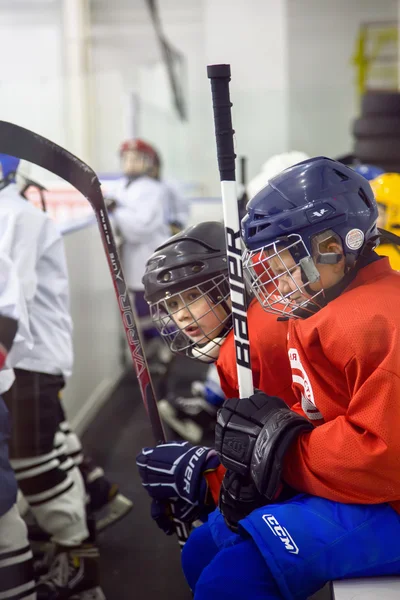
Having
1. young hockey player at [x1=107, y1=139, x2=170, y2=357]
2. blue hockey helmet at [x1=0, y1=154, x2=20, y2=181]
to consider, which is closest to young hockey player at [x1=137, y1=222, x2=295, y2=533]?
blue hockey helmet at [x1=0, y1=154, x2=20, y2=181]

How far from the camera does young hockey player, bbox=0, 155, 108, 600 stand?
1.98 meters

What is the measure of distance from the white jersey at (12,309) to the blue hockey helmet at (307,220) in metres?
0.50

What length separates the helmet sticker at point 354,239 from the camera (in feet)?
4.22

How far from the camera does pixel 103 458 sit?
3.16m

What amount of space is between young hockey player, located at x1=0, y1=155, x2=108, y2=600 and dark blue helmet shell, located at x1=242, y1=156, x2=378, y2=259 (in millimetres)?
792

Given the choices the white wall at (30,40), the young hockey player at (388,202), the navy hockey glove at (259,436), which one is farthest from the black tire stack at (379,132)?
the white wall at (30,40)

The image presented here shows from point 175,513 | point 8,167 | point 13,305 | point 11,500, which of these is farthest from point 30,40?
point 175,513

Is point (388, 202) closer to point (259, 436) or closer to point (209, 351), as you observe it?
point (209, 351)

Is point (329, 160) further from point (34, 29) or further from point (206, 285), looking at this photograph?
point (34, 29)

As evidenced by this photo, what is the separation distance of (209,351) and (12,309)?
0.40 m

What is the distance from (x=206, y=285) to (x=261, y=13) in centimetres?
187

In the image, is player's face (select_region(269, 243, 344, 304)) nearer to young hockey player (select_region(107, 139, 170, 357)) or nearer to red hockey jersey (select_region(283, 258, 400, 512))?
red hockey jersey (select_region(283, 258, 400, 512))

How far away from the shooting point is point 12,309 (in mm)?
1547

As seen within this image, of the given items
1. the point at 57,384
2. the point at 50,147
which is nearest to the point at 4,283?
the point at 50,147
